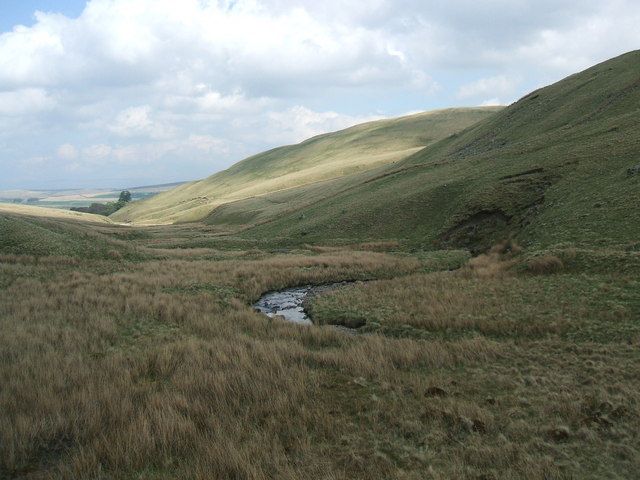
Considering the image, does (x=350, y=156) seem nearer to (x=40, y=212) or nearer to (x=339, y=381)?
(x=40, y=212)

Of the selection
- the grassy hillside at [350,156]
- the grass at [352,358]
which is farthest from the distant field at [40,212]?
the grass at [352,358]

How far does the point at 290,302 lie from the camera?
23.8m

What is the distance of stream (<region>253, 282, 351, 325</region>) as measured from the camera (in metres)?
20.7

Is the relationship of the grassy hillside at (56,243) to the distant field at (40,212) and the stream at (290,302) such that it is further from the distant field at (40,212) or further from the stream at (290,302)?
the distant field at (40,212)

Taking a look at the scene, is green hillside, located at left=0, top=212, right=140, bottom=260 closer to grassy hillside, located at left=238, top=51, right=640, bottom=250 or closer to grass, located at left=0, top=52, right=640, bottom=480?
grass, located at left=0, top=52, right=640, bottom=480

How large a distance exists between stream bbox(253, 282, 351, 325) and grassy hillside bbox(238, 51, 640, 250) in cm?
1364

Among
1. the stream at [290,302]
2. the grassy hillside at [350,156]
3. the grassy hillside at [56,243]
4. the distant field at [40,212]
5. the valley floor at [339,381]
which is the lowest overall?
the stream at [290,302]

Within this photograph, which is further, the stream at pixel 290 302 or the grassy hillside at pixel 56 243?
the grassy hillside at pixel 56 243

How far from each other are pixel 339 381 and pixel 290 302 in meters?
12.9

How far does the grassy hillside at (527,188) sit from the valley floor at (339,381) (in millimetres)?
7477

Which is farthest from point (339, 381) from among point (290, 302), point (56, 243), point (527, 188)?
point (527, 188)

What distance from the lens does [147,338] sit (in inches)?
590

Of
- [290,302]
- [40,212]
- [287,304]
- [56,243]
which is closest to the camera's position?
[287,304]

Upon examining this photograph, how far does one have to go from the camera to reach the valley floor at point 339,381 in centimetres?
736
